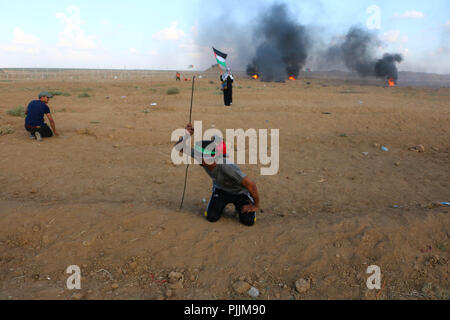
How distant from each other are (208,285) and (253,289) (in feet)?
1.51

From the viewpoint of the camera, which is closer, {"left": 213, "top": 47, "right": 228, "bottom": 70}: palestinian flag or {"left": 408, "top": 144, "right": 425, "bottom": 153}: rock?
{"left": 213, "top": 47, "right": 228, "bottom": 70}: palestinian flag

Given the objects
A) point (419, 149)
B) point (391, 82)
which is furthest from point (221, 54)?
point (391, 82)

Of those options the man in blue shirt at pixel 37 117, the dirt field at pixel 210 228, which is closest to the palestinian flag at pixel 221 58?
the dirt field at pixel 210 228

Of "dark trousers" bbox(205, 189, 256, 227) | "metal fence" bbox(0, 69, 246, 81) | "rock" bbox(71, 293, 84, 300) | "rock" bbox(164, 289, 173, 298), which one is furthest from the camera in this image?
"metal fence" bbox(0, 69, 246, 81)

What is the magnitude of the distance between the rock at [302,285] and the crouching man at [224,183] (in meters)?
1.13

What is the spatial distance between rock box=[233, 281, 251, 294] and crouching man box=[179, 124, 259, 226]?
108 cm

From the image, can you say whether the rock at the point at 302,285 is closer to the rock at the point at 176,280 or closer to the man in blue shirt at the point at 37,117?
the rock at the point at 176,280

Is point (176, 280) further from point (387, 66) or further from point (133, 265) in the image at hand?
point (387, 66)

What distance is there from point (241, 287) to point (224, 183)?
150cm

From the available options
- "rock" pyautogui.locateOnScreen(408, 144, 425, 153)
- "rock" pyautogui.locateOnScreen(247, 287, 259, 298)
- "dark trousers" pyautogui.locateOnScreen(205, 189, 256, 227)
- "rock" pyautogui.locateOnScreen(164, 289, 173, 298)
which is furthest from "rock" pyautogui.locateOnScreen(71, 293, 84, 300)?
"rock" pyautogui.locateOnScreen(408, 144, 425, 153)

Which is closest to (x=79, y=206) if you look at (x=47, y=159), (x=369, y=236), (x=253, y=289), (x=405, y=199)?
(x=253, y=289)

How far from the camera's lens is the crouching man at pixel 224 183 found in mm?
3795

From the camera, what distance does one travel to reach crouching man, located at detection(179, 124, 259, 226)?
12.5ft

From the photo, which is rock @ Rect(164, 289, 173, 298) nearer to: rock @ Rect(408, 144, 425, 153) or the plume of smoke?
rock @ Rect(408, 144, 425, 153)
